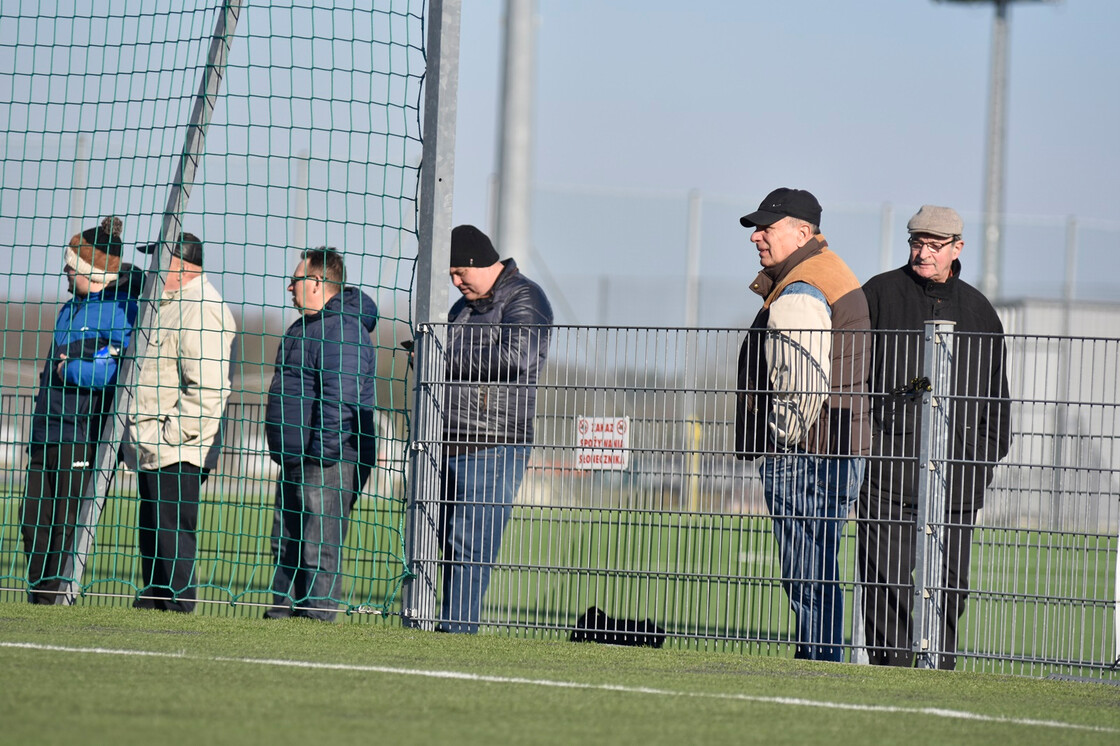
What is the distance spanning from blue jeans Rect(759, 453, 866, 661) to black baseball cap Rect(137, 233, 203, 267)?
2986mm

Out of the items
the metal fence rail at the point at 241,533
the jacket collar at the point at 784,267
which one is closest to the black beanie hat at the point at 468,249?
the metal fence rail at the point at 241,533

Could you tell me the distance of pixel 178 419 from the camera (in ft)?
23.3

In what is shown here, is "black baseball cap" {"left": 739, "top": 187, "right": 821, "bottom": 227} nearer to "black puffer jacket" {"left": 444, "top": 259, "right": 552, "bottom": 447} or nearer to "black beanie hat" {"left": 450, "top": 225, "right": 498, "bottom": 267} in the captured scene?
"black puffer jacket" {"left": 444, "top": 259, "right": 552, "bottom": 447}

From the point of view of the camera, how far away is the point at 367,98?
22.7 ft

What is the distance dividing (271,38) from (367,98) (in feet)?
2.08

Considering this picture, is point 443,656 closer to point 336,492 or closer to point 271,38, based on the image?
point 336,492

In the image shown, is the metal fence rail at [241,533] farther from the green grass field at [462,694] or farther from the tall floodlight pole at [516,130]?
the tall floodlight pole at [516,130]

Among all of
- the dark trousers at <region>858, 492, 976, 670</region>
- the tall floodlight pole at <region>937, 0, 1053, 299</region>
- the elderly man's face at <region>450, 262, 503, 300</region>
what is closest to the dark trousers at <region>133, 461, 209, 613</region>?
the elderly man's face at <region>450, 262, 503, 300</region>

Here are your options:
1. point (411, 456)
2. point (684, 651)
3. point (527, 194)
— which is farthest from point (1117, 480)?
point (527, 194)

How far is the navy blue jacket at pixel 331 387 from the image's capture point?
7.05m

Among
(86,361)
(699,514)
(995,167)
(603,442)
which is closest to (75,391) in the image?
(86,361)

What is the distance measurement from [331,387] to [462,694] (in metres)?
2.94

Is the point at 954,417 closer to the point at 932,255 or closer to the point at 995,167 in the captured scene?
the point at 932,255

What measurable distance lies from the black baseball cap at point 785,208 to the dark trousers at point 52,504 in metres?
3.34
